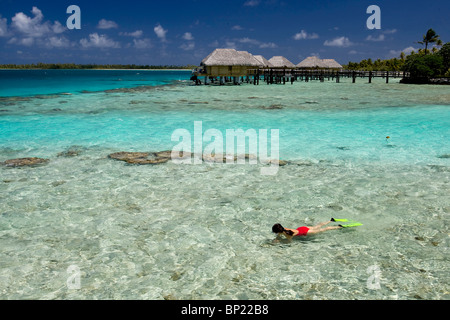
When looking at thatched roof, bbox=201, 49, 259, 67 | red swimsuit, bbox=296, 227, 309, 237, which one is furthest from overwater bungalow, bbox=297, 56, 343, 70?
red swimsuit, bbox=296, 227, 309, 237

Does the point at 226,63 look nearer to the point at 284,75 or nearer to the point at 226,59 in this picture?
the point at 226,59

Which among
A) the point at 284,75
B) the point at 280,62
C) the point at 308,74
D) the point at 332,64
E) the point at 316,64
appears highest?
the point at 280,62

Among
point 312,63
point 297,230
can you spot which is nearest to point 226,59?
point 312,63

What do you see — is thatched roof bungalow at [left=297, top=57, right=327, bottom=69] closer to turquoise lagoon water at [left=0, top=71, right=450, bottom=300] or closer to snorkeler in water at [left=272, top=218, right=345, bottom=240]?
turquoise lagoon water at [left=0, top=71, right=450, bottom=300]

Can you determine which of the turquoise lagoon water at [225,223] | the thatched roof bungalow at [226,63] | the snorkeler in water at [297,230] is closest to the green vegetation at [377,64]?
the thatched roof bungalow at [226,63]

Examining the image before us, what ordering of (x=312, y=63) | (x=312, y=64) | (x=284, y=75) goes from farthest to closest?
(x=312, y=63) < (x=312, y=64) < (x=284, y=75)

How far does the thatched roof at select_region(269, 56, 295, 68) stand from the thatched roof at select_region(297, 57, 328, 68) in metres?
1.45

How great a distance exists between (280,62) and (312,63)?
464 cm

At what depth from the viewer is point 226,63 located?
38000 mm

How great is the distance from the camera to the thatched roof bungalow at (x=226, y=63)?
38.0 meters

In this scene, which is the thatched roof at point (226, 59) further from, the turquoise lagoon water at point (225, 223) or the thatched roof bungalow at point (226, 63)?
the turquoise lagoon water at point (225, 223)

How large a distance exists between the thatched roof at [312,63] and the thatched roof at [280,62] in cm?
145

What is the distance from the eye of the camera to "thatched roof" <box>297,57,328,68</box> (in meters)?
52.7
